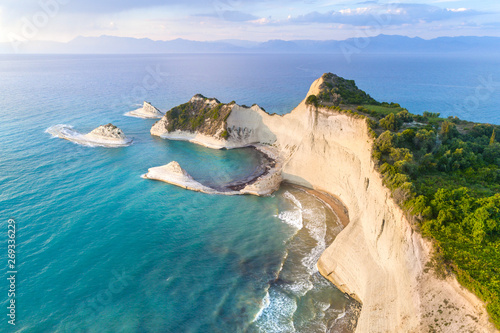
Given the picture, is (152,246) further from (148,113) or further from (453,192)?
(148,113)

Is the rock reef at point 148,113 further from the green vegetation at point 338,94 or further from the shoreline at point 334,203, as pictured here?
→ the shoreline at point 334,203

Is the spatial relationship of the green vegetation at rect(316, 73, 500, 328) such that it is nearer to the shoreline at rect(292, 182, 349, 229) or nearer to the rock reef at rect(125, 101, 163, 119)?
the shoreline at rect(292, 182, 349, 229)

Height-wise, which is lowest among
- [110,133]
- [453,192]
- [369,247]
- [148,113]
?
[369,247]

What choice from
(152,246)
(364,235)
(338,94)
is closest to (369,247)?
(364,235)

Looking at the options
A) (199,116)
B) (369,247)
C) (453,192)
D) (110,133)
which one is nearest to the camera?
(453,192)

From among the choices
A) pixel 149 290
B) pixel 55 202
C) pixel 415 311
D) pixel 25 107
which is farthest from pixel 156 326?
pixel 25 107

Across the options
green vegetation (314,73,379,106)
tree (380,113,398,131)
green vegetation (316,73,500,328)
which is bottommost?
green vegetation (316,73,500,328)

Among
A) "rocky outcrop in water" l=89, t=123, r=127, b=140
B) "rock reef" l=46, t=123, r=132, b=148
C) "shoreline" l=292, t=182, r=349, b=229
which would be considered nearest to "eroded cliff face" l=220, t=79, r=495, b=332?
"shoreline" l=292, t=182, r=349, b=229

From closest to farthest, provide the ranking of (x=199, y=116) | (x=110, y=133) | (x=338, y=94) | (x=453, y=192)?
(x=453, y=192)
(x=338, y=94)
(x=110, y=133)
(x=199, y=116)
